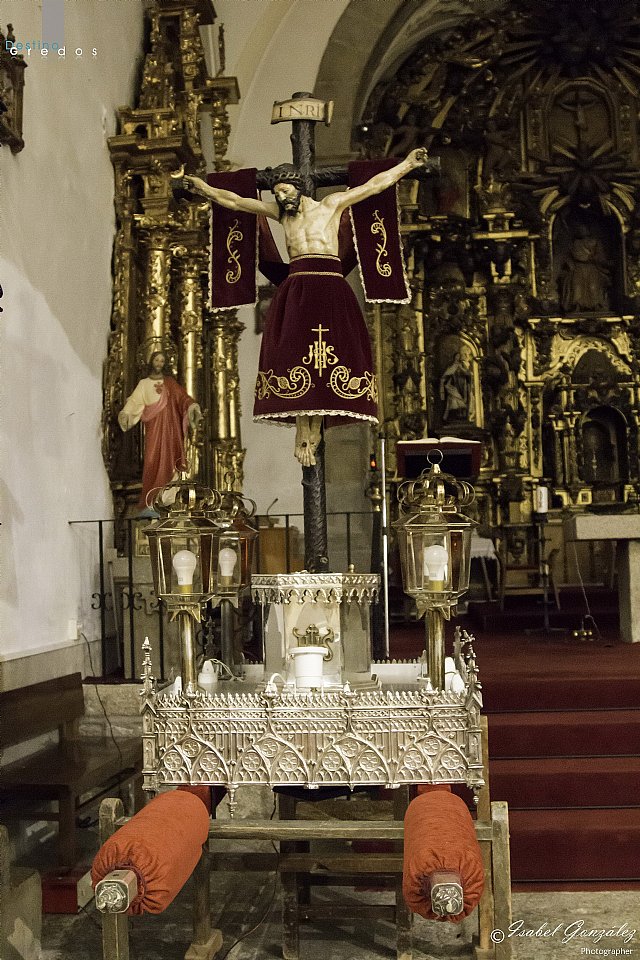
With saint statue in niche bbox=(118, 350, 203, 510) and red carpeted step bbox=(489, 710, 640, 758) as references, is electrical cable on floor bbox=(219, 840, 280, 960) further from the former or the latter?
saint statue in niche bbox=(118, 350, 203, 510)

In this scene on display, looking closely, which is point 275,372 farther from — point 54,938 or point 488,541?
point 488,541

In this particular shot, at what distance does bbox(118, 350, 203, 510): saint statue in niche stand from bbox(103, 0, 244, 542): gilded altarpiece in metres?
0.26

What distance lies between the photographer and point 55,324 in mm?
7055

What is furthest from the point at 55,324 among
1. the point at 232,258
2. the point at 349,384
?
the point at 349,384

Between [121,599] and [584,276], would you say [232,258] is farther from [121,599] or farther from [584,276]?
[584,276]

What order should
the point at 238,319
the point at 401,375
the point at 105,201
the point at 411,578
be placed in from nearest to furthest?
1. the point at 411,578
2. the point at 105,201
3. the point at 238,319
4. the point at 401,375

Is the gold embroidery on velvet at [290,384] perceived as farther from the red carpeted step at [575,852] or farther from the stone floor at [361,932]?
the red carpeted step at [575,852]

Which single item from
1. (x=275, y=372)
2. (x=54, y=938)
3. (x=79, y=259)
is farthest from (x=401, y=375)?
(x=54, y=938)

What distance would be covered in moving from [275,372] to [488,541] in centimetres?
772

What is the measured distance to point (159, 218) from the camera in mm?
8539

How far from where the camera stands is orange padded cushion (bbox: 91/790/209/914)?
10.5ft

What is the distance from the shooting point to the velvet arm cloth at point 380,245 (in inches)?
196

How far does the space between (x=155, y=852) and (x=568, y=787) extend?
9.77 ft

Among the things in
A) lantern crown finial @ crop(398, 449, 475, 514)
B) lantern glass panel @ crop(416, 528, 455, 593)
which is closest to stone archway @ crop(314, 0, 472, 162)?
lantern crown finial @ crop(398, 449, 475, 514)
